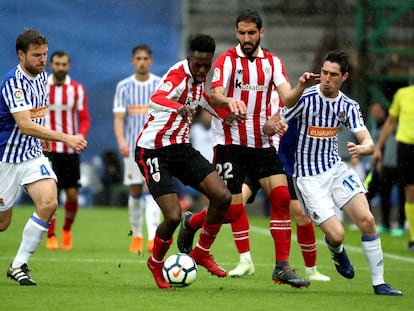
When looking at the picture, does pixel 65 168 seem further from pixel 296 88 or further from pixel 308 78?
pixel 308 78

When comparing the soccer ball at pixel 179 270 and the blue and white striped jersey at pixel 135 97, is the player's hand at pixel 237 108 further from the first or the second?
the blue and white striped jersey at pixel 135 97

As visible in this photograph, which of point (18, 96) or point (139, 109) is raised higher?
point (18, 96)

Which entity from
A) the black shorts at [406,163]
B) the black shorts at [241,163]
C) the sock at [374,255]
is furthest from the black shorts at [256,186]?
the black shorts at [406,163]

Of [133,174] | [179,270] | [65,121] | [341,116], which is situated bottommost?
[179,270]

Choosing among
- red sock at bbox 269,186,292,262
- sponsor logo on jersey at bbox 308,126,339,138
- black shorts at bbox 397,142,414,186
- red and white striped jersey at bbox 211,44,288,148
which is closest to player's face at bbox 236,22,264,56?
red and white striped jersey at bbox 211,44,288,148

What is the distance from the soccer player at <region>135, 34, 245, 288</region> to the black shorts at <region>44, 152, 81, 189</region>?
172 inches

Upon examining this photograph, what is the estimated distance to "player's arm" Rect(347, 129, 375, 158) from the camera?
28.0 ft

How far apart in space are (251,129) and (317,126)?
2.63 ft

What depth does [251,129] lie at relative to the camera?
9688 millimetres

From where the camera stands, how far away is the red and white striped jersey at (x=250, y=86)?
9.52 m

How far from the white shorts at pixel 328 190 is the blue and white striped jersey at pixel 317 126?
78 mm

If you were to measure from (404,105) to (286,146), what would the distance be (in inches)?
201

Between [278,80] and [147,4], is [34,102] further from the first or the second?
[147,4]

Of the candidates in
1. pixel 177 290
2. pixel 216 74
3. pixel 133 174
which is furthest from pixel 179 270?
pixel 133 174
